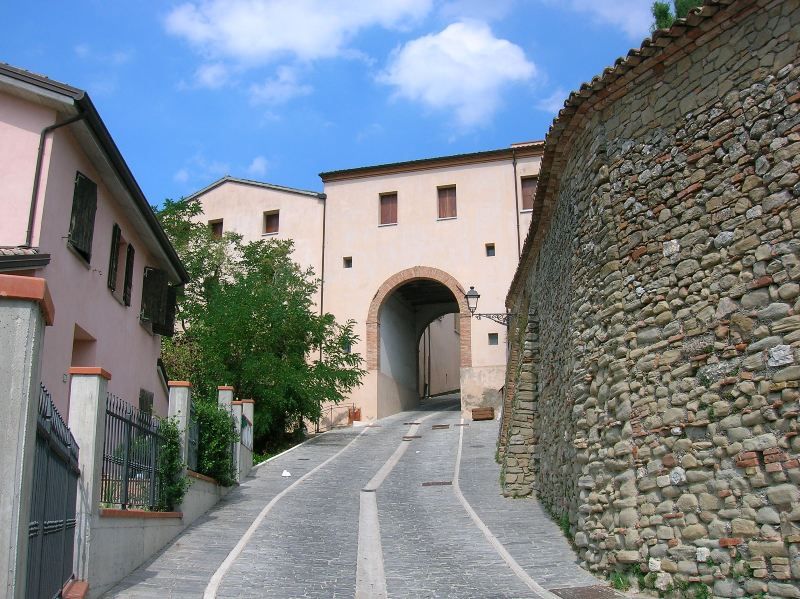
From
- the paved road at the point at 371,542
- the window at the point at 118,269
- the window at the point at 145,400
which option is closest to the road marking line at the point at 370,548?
the paved road at the point at 371,542

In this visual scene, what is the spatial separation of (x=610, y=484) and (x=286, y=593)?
372cm

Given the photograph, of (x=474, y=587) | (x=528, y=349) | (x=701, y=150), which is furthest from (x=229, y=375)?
(x=701, y=150)

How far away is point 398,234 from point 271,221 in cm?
565

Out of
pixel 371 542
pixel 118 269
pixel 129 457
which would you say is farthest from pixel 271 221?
pixel 129 457

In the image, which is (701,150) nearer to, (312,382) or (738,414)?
(738,414)

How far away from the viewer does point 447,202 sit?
30.3 meters

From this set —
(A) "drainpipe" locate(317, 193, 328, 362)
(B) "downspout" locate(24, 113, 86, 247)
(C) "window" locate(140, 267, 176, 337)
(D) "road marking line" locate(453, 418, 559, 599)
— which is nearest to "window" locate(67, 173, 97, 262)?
(B) "downspout" locate(24, 113, 86, 247)

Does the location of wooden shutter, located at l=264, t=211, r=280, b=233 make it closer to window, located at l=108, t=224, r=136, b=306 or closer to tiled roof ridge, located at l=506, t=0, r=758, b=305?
window, located at l=108, t=224, r=136, b=306

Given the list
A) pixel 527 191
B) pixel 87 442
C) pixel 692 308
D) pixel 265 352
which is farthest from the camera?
pixel 527 191

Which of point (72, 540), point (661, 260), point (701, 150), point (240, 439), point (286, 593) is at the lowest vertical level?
point (286, 593)

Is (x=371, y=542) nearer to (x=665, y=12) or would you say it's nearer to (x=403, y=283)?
(x=665, y=12)

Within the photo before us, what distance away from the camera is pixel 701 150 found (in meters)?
7.66

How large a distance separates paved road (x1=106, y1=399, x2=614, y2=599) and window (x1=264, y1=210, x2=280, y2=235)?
50.1ft

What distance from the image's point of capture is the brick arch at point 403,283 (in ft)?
94.5
